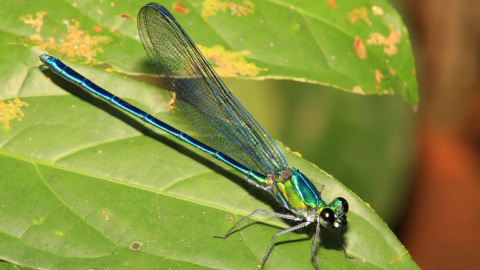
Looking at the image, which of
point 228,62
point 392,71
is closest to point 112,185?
point 228,62

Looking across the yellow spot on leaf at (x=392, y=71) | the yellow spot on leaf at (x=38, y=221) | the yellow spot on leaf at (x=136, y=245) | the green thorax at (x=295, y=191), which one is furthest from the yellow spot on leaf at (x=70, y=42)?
the yellow spot on leaf at (x=392, y=71)

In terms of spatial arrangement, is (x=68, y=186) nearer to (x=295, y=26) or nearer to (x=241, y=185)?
(x=241, y=185)

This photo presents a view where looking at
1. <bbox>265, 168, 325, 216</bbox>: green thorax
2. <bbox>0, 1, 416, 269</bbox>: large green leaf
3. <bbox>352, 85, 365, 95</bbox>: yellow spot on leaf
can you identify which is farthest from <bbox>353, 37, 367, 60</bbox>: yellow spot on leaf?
<bbox>265, 168, 325, 216</bbox>: green thorax

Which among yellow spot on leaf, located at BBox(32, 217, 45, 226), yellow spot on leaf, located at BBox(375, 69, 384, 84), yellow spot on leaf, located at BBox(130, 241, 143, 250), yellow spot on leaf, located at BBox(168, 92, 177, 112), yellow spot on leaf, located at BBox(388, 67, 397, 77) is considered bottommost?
yellow spot on leaf, located at BBox(130, 241, 143, 250)

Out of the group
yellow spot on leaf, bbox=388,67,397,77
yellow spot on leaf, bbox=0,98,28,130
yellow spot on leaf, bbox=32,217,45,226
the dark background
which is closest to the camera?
yellow spot on leaf, bbox=32,217,45,226

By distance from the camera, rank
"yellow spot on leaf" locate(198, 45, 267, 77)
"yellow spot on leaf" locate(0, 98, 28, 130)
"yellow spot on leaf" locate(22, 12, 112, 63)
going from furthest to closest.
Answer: "yellow spot on leaf" locate(198, 45, 267, 77) → "yellow spot on leaf" locate(22, 12, 112, 63) → "yellow spot on leaf" locate(0, 98, 28, 130)

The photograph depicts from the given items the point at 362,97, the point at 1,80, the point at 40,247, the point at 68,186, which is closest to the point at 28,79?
the point at 1,80

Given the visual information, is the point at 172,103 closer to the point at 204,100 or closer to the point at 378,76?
the point at 204,100

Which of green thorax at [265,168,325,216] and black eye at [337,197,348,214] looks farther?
green thorax at [265,168,325,216]

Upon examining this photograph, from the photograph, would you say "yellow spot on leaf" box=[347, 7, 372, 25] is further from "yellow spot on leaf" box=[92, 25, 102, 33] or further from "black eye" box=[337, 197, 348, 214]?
"yellow spot on leaf" box=[92, 25, 102, 33]
